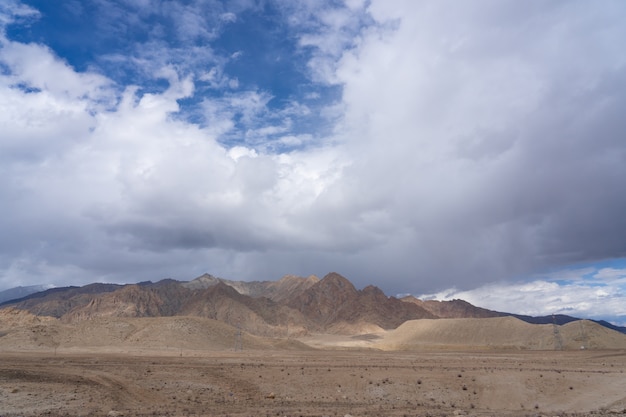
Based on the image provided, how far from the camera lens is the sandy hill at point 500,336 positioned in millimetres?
112663

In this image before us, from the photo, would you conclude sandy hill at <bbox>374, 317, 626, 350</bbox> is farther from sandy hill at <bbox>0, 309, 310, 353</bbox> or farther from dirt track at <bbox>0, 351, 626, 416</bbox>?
dirt track at <bbox>0, 351, 626, 416</bbox>

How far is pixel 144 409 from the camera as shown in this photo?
95.9 feet

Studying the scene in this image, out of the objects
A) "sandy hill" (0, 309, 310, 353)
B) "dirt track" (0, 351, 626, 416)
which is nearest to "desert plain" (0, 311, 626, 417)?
"dirt track" (0, 351, 626, 416)

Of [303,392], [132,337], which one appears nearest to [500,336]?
[132,337]

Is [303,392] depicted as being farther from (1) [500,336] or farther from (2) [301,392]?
(1) [500,336]

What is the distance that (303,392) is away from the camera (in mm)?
36844

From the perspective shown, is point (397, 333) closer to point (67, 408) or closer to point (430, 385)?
point (430, 385)

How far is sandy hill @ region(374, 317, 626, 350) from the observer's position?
113 meters

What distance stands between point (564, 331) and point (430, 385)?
9906 centimetres

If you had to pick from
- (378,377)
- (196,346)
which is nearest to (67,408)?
(378,377)

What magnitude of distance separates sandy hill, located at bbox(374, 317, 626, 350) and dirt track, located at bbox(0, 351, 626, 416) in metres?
75.8

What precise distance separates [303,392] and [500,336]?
110 metres

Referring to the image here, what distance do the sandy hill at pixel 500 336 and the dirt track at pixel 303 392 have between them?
249 feet

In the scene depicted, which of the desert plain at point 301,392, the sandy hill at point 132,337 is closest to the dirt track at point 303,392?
the desert plain at point 301,392
